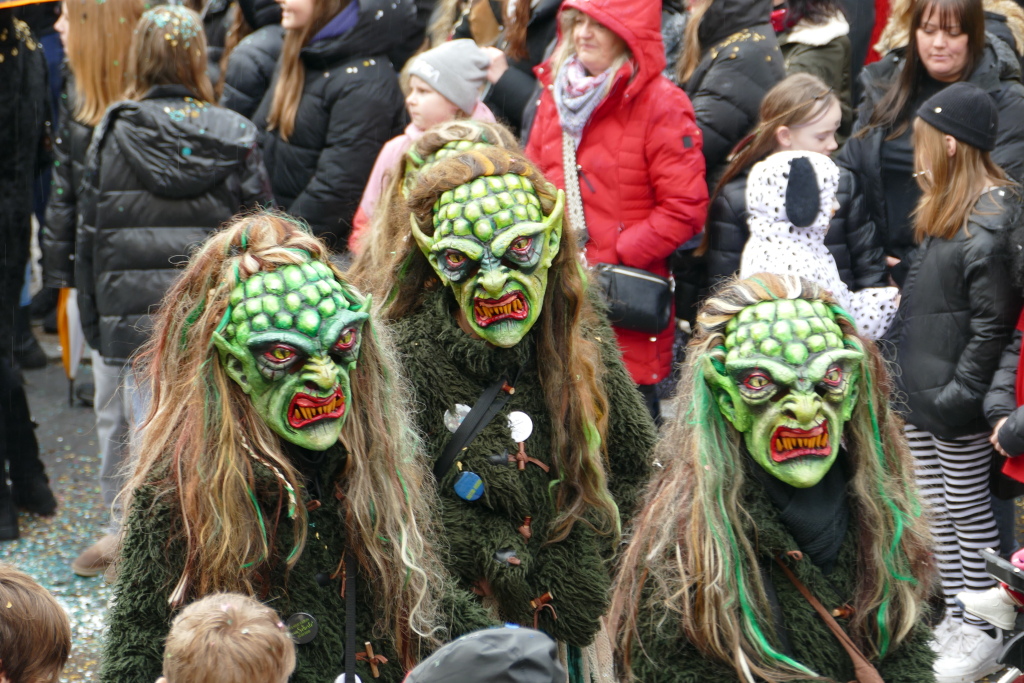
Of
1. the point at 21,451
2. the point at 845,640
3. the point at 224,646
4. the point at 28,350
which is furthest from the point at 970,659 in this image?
the point at 28,350

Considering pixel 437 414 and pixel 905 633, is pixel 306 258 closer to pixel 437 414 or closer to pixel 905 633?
pixel 437 414

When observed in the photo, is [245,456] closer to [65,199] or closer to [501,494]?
[501,494]

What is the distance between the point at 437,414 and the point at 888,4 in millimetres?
4851

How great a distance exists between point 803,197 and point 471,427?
1886mm

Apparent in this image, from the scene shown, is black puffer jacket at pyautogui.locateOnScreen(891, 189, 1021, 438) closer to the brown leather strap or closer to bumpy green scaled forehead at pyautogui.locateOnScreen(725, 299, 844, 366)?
bumpy green scaled forehead at pyautogui.locateOnScreen(725, 299, 844, 366)

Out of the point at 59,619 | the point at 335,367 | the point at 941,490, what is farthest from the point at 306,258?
the point at 941,490

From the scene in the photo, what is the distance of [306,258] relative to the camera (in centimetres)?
285

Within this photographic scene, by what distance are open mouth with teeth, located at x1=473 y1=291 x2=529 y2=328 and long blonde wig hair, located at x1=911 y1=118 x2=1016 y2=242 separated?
2.00 m

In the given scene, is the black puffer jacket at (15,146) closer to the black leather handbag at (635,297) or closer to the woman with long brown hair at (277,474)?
the black leather handbag at (635,297)

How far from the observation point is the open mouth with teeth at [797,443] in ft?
8.98

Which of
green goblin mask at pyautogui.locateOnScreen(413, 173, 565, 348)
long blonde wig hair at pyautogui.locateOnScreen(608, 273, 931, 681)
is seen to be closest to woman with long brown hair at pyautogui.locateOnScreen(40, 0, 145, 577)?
green goblin mask at pyautogui.locateOnScreen(413, 173, 565, 348)

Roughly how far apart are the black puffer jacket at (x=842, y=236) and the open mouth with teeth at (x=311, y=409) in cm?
244

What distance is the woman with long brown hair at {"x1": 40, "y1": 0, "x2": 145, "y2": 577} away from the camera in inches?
204

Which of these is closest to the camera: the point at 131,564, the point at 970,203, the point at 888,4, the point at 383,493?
the point at 131,564
